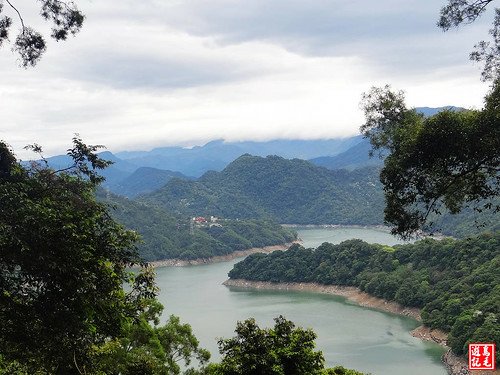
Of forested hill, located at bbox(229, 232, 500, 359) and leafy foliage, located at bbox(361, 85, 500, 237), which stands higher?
leafy foliage, located at bbox(361, 85, 500, 237)

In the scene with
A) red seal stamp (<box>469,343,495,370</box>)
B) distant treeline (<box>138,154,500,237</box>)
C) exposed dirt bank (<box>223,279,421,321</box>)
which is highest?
distant treeline (<box>138,154,500,237</box>)

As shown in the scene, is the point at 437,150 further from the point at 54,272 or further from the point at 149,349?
the point at 149,349

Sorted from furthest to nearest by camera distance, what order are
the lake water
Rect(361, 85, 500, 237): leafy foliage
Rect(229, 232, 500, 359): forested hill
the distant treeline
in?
the distant treeline < Rect(229, 232, 500, 359): forested hill < the lake water < Rect(361, 85, 500, 237): leafy foliage

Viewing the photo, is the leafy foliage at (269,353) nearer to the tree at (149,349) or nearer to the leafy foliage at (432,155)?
the tree at (149,349)

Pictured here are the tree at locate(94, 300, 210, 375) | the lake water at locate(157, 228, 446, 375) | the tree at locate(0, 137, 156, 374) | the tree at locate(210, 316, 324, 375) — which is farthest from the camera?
the lake water at locate(157, 228, 446, 375)

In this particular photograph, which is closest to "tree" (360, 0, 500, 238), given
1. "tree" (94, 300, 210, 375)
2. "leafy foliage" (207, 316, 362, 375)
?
"leafy foliage" (207, 316, 362, 375)

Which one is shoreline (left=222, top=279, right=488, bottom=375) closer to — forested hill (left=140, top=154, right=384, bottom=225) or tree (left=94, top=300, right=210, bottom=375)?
tree (left=94, top=300, right=210, bottom=375)

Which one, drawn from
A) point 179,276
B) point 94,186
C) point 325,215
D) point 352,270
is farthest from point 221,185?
point 94,186

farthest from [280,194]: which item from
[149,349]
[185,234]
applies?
[149,349]
